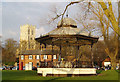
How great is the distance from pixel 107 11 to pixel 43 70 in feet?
29.0

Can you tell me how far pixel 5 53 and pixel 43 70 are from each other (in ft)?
130

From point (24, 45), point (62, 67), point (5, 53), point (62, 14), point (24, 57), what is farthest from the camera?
point (24, 45)

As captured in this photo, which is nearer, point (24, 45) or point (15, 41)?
point (15, 41)

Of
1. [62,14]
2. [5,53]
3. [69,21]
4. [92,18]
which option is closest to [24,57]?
[5,53]

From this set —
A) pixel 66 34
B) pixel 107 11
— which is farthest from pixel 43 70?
pixel 107 11

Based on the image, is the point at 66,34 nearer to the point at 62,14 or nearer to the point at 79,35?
the point at 79,35

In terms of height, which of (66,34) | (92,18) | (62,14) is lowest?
(66,34)

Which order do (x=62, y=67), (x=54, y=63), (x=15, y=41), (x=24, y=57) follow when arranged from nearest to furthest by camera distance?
(x=62, y=67) → (x=54, y=63) → (x=15, y=41) → (x=24, y=57)

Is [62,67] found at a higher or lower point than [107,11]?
lower

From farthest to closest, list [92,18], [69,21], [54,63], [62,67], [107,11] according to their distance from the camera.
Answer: [92,18] → [69,21] → [54,63] → [62,67] → [107,11]

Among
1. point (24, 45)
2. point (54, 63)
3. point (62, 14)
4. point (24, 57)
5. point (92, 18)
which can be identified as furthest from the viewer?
point (24, 45)

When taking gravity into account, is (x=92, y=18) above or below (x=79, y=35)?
above

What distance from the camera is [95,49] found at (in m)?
65.4

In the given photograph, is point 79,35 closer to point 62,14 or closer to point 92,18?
point 62,14
